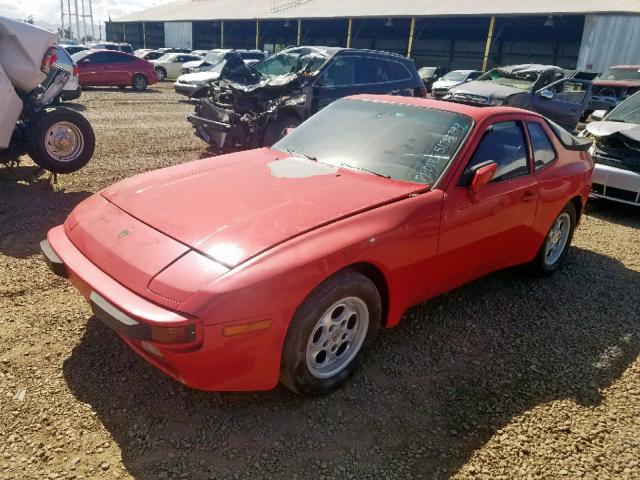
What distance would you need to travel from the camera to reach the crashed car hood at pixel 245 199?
98.9 inches

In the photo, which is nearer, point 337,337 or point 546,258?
point 337,337

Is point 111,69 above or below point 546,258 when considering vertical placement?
above

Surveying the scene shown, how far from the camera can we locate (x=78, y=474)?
220 cm

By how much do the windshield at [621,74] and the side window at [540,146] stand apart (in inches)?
544

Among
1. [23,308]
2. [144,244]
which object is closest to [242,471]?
[144,244]

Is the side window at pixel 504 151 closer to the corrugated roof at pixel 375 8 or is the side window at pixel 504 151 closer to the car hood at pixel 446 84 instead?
the car hood at pixel 446 84

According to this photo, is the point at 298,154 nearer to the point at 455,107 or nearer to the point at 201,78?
the point at 455,107

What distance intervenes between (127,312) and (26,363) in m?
1.06

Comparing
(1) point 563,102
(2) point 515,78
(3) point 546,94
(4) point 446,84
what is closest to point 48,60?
(3) point 546,94

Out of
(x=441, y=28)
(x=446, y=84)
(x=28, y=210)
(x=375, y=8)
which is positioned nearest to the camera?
(x=28, y=210)

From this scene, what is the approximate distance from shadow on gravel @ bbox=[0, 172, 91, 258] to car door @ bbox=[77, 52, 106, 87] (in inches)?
505

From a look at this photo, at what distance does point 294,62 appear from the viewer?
8.92m

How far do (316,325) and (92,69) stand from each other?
61.1 feet

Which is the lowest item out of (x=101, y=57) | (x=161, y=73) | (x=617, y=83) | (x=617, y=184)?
(x=161, y=73)
